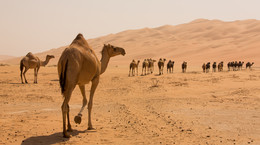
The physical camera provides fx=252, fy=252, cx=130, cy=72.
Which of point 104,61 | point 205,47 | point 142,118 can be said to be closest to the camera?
point 104,61

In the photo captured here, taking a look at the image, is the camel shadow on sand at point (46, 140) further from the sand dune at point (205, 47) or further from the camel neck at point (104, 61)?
the sand dune at point (205, 47)

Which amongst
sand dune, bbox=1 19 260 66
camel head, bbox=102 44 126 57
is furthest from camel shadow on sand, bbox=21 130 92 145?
sand dune, bbox=1 19 260 66

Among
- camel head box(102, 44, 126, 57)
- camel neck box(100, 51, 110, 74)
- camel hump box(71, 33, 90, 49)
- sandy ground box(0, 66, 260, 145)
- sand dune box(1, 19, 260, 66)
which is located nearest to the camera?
sandy ground box(0, 66, 260, 145)

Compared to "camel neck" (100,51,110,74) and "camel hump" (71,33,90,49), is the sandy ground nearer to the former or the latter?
"camel neck" (100,51,110,74)

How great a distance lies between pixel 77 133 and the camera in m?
7.49

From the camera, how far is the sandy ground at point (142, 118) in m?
7.06

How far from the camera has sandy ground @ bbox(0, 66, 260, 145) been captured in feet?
23.2

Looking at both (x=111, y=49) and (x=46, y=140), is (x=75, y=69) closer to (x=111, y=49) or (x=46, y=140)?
(x=46, y=140)

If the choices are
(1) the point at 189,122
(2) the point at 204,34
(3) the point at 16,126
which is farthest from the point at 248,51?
(3) the point at 16,126

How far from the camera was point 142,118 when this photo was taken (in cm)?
946

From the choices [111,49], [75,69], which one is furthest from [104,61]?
[75,69]

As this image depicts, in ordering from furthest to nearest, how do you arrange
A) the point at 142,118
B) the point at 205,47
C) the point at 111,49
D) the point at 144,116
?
the point at 205,47, the point at 144,116, the point at 142,118, the point at 111,49

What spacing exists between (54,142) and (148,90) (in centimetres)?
1088

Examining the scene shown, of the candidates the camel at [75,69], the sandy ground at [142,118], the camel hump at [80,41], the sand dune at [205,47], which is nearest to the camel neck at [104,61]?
the camel at [75,69]
